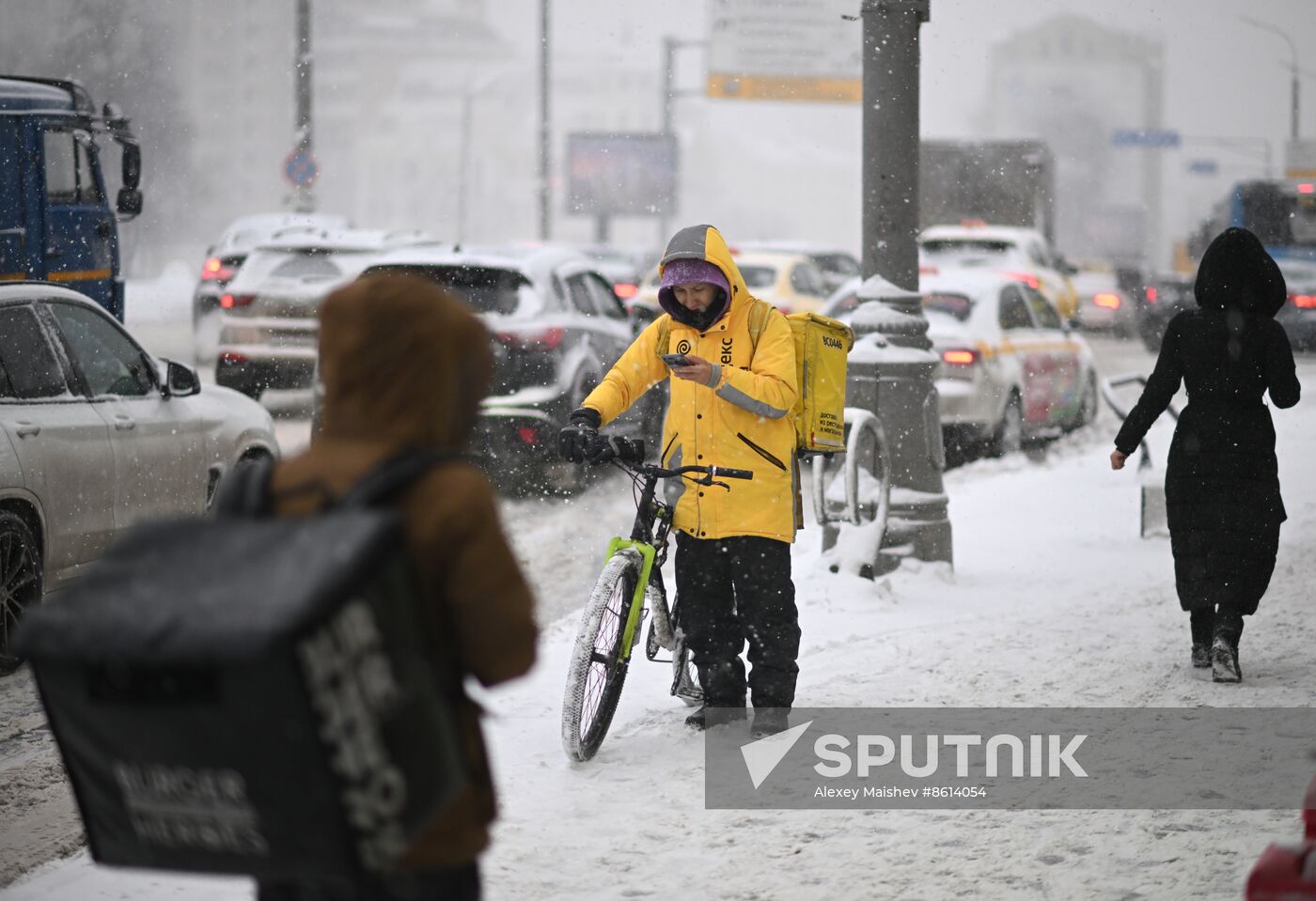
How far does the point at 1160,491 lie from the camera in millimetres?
10055

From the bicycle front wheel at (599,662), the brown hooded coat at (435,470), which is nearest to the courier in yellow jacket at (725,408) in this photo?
the bicycle front wheel at (599,662)

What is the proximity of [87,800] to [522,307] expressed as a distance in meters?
9.55

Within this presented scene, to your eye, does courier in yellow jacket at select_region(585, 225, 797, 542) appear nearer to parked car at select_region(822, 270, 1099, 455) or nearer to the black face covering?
the black face covering

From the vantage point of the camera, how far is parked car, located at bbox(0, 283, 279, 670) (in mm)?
7117

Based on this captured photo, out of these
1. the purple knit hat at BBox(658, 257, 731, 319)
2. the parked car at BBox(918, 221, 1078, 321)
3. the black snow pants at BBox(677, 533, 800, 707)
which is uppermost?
the parked car at BBox(918, 221, 1078, 321)


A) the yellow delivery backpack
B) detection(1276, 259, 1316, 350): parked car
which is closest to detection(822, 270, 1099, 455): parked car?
the yellow delivery backpack

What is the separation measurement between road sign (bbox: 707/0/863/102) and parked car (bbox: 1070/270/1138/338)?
6.13m

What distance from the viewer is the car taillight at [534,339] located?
11.8 m

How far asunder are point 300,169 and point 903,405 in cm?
1945

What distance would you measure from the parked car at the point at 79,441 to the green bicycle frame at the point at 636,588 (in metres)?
2.70

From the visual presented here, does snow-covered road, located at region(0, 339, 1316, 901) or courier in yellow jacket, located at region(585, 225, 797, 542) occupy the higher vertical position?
courier in yellow jacket, located at region(585, 225, 797, 542)

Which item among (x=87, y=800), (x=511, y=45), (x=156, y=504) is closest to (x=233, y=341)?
(x=156, y=504)

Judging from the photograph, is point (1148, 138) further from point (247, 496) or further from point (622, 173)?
point (247, 496)

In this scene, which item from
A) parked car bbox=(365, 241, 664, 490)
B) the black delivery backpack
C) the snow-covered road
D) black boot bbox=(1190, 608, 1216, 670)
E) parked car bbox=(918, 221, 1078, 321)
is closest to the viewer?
the black delivery backpack
